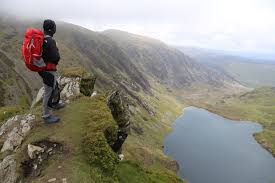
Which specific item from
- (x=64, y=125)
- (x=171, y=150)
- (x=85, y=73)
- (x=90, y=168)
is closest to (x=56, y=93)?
(x=64, y=125)

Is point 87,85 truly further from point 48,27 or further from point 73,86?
point 48,27

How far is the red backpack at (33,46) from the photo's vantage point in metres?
23.3

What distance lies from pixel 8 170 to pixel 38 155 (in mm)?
2711

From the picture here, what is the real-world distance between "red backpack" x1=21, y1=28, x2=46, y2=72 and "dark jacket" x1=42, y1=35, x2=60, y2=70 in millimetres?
399

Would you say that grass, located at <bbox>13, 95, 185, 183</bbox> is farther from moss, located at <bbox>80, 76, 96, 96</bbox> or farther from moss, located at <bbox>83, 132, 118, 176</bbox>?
moss, located at <bbox>80, 76, 96, 96</bbox>

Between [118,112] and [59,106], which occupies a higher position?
[59,106]

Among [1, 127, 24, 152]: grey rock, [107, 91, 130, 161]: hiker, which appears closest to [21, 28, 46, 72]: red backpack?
[1, 127, 24, 152]: grey rock

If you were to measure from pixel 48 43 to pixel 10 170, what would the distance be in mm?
9739

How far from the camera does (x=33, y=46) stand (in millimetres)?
23422

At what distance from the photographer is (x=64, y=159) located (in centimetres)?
2377

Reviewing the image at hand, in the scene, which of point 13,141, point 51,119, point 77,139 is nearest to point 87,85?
point 13,141

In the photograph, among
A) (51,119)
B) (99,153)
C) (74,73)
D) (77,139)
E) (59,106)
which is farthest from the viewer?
(74,73)

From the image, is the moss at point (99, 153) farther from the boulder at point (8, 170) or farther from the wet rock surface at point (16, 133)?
the wet rock surface at point (16, 133)

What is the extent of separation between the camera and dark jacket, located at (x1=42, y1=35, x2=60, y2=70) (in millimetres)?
23953
